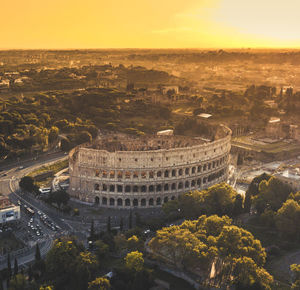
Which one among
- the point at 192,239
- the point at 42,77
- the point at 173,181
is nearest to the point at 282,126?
the point at 173,181

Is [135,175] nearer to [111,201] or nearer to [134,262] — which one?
[111,201]

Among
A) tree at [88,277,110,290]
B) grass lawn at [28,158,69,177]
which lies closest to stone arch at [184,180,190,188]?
grass lawn at [28,158,69,177]

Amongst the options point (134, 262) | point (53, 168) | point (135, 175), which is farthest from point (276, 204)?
point (53, 168)

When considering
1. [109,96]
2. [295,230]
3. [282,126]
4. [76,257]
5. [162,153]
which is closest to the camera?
[76,257]

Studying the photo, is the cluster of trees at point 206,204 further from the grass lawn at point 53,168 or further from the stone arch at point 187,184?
the grass lawn at point 53,168

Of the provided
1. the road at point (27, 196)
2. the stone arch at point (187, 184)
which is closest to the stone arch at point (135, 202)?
the stone arch at point (187, 184)

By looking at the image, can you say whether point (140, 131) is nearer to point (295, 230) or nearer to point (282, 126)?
point (282, 126)
